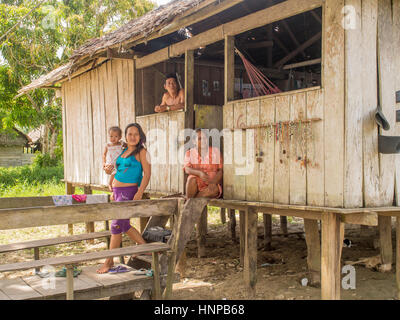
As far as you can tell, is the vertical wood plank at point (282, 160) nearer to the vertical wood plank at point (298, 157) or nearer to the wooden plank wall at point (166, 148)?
the vertical wood plank at point (298, 157)

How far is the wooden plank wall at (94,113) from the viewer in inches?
313

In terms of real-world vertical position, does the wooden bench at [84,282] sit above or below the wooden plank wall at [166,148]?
below

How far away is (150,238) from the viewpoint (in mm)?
5387

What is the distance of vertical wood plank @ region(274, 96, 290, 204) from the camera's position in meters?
4.84

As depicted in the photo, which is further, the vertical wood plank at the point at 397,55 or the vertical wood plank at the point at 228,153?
the vertical wood plank at the point at 228,153

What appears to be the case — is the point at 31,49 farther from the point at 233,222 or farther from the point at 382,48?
the point at 382,48

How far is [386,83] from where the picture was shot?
180 inches

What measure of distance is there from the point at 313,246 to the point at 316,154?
75.3 inches

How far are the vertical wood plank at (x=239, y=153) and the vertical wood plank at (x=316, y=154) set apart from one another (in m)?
1.03

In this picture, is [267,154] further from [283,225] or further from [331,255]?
[283,225]

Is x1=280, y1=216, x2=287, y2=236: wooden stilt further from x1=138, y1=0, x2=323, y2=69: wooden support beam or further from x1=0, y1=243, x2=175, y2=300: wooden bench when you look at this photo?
x1=0, y1=243, x2=175, y2=300: wooden bench

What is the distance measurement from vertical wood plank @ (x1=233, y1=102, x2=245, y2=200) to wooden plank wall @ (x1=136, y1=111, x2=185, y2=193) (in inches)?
41.4

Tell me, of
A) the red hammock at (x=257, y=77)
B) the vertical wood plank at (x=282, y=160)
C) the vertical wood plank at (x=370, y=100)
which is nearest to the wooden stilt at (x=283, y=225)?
the red hammock at (x=257, y=77)

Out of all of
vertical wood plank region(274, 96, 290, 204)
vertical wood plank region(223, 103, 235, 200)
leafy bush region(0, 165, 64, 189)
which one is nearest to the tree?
leafy bush region(0, 165, 64, 189)
